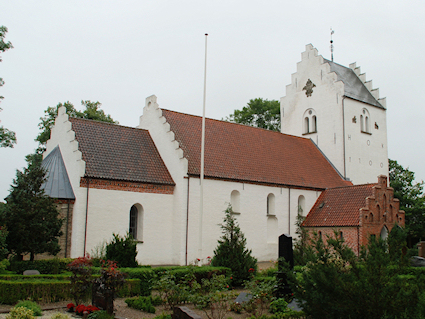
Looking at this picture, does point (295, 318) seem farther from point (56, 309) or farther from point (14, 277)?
point (14, 277)

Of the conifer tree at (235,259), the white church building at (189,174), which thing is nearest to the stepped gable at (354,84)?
the white church building at (189,174)

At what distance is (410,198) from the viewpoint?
109 ft

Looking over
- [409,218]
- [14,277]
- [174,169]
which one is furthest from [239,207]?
[409,218]

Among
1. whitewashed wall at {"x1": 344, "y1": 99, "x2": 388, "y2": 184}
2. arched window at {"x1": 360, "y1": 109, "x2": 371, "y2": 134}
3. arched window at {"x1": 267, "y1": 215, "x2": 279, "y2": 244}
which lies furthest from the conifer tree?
arched window at {"x1": 360, "y1": 109, "x2": 371, "y2": 134}

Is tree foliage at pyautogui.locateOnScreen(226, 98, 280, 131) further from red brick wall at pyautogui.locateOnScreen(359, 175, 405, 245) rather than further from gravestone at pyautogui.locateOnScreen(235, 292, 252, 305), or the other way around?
gravestone at pyautogui.locateOnScreen(235, 292, 252, 305)

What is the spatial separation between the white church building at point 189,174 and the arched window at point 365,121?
247 millimetres

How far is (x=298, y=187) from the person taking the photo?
1003 inches

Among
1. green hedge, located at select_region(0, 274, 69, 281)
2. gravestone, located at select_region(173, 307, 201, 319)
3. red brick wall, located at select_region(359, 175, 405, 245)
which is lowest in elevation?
gravestone, located at select_region(173, 307, 201, 319)

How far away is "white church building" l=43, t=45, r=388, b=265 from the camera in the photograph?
18.8 meters

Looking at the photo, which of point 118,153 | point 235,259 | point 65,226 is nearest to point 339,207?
point 235,259

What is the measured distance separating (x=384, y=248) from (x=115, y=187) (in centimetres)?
1383

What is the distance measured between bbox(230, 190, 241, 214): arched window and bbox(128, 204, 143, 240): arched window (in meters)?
5.26

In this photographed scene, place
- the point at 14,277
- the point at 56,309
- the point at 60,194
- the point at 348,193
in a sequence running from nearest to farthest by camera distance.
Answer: the point at 56,309, the point at 14,277, the point at 60,194, the point at 348,193

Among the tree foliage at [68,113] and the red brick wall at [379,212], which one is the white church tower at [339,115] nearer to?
the red brick wall at [379,212]
